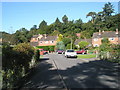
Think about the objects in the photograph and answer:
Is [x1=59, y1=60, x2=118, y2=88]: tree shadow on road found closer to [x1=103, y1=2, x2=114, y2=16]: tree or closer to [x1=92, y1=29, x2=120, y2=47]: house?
[x1=92, y1=29, x2=120, y2=47]: house

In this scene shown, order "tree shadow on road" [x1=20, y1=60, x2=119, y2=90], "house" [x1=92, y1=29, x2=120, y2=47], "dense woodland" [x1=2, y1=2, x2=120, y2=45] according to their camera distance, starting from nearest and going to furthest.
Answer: "tree shadow on road" [x1=20, y1=60, x2=119, y2=90], "house" [x1=92, y1=29, x2=120, y2=47], "dense woodland" [x1=2, y1=2, x2=120, y2=45]

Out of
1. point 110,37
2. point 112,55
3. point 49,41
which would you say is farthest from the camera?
point 49,41

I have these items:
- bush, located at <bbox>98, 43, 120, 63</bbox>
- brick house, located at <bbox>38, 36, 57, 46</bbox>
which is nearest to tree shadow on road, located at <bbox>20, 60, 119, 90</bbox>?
bush, located at <bbox>98, 43, 120, 63</bbox>

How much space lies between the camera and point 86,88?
6734 mm

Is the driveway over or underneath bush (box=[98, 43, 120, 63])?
underneath

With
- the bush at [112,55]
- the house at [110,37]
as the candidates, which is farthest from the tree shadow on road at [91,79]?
the house at [110,37]

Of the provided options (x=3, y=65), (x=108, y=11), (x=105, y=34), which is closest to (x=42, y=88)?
(x=3, y=65)

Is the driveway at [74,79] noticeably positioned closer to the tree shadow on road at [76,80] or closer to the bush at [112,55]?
the tree shadow on road at [76,80]

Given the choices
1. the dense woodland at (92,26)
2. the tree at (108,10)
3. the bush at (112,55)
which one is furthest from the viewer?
the tree at (108,10)

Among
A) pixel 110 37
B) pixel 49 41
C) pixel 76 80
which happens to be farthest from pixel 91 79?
pixel 49 41

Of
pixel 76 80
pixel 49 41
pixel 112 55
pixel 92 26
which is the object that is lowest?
pixel 76 80

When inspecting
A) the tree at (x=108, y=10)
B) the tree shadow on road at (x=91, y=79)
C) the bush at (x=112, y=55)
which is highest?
the tree at (x=108, y=10)

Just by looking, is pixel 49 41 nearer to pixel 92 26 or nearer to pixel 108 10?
pixel 92 26

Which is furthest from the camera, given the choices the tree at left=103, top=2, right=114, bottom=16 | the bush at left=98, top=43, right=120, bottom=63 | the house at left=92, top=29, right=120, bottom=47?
the tree at left=103, top=2, right=114, bottom=16
